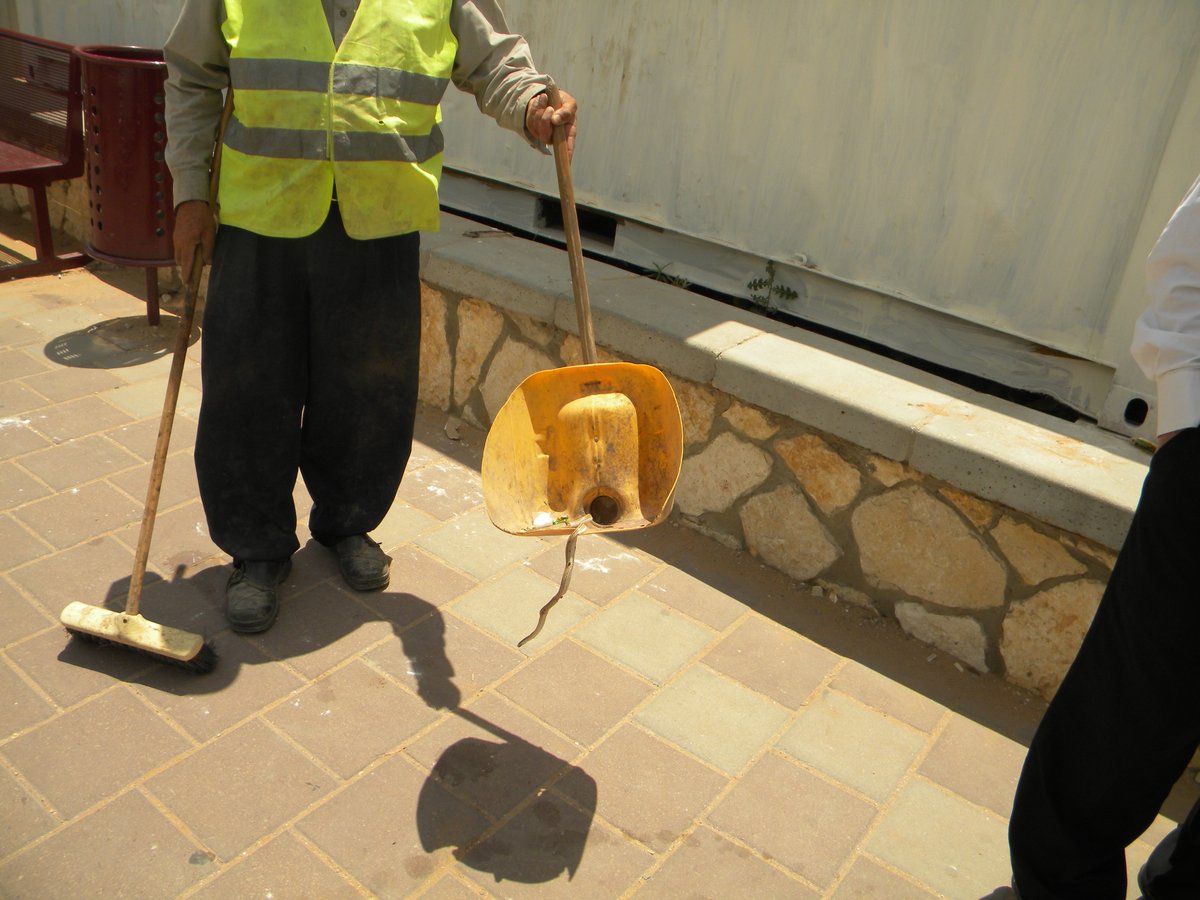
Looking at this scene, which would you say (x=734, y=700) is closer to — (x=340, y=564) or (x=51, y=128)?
(x=340, y=564)

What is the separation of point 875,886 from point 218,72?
2669 millimetres

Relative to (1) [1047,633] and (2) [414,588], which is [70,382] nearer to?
(2) [414,588]

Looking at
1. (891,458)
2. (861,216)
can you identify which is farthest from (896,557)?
(861,216)

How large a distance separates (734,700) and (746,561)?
816 mm

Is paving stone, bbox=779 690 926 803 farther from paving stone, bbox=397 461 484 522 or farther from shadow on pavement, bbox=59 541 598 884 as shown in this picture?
paving stone, bbox=397 461 484 522

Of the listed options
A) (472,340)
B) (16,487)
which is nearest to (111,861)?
(16,487)

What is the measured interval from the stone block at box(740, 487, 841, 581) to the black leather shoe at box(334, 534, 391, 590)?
130cm

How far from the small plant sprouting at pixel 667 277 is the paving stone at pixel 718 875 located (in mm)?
2692

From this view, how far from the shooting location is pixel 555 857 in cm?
240

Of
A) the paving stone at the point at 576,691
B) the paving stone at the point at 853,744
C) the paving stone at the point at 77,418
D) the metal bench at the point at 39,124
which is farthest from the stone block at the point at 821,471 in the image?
the metal bench at the point at 39,124

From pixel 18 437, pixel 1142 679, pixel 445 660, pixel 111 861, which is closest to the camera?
pixel 1142 679

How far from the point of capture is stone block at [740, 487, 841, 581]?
3.55 m

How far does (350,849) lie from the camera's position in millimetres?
2342

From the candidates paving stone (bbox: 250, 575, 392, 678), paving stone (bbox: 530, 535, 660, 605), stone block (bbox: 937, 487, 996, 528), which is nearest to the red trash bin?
paving stone (bbox: 250, 575, 392, 678)
